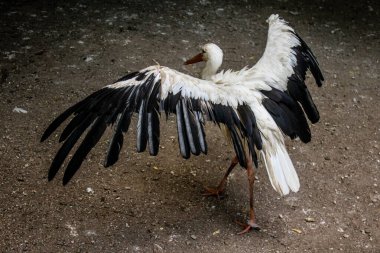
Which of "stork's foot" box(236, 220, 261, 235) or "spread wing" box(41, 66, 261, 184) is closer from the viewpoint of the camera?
"spread wing" box(41, 66, 261, 184)

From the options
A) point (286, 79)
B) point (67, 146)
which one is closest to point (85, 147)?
point (67, 146)

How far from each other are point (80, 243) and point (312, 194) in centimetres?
185

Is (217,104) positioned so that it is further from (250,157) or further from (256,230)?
(256,230)

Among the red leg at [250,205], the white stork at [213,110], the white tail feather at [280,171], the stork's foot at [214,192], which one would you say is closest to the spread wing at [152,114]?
the white stork at [213,110]

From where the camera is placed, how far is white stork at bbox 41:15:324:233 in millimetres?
3123

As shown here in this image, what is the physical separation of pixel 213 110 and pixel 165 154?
4.04 feet

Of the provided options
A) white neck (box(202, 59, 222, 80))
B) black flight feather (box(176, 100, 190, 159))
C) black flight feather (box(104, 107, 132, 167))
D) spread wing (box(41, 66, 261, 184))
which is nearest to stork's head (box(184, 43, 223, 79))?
white neck (box(202, 59, 222, 80))

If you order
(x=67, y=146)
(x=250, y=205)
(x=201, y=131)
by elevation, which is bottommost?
(x=250, y=205)

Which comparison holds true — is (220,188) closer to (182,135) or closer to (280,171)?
(280,171)

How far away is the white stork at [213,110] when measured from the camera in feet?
10.2

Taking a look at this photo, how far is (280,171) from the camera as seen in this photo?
11.9 feet

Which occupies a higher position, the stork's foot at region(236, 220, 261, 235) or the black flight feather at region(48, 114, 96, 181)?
the black flight feather at region(48, 114, 96, 181)

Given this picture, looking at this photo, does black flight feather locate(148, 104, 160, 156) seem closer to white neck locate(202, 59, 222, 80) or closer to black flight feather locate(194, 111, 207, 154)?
black flight feather locate(194, 111, 207, 154)

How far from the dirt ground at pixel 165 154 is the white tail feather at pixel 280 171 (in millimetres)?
473
